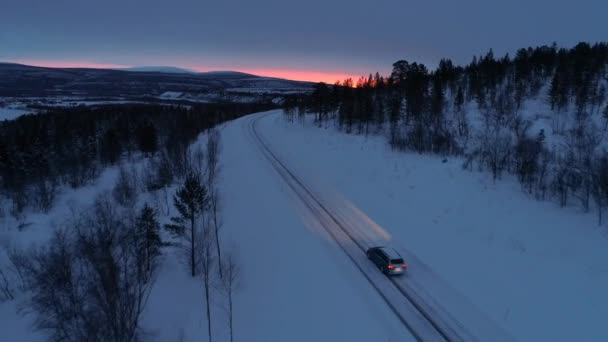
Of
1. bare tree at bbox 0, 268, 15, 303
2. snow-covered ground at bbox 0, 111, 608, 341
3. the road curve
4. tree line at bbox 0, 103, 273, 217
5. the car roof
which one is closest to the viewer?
the road curve

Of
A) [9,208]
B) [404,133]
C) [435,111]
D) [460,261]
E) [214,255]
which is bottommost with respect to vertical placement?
[9,208]

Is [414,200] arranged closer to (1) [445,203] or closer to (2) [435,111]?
(1) [445,203]

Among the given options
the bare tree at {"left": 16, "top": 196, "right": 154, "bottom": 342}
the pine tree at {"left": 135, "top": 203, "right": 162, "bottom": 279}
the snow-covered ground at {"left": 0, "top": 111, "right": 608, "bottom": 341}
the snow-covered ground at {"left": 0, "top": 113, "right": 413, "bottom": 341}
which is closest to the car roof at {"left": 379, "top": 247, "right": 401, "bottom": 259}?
the snow-covered ground at {"left": 0, "top": 111, "right": 608, "bottom": 341}

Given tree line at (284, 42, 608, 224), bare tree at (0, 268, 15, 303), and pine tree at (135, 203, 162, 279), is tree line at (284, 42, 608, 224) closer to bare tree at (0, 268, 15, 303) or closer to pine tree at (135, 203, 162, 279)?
pine tree at (135, 203, 162, 279)

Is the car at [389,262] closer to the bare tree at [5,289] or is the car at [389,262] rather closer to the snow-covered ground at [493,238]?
the snow-covered ground at [493,238]

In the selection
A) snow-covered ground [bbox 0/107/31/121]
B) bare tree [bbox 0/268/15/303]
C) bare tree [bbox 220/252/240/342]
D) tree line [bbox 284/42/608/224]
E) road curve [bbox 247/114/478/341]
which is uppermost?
tree line [bbox 284/42/608/224]

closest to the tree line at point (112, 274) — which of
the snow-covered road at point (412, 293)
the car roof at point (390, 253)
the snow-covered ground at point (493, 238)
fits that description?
the snow-covered road at point (412, 293)

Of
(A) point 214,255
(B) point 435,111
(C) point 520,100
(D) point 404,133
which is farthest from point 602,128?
(A) point 214,255
